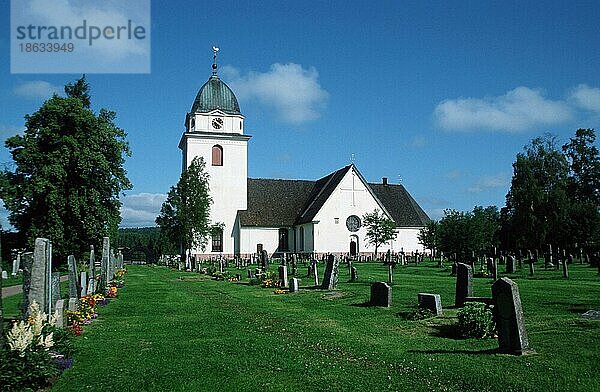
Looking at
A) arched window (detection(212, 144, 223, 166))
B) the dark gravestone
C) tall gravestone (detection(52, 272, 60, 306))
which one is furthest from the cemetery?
arched window (detection(212, 144, 223, 166))

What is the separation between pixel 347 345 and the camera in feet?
39.4

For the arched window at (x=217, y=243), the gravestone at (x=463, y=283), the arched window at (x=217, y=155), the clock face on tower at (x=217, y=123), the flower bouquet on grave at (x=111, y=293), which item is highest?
the clock face on tower at (x=217, y=123)

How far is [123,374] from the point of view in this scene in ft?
32.8

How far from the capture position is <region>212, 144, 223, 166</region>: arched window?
2677 inches

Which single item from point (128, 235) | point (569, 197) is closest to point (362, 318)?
point (569, 197)

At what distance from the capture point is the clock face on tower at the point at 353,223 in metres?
66.2

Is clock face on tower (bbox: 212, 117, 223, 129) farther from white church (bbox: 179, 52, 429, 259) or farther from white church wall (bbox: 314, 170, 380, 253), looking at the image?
white church wall (bbox: 314, 170, 380, 253)

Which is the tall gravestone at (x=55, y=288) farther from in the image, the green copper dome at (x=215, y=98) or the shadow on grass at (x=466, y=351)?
the green copper dome at (x=215, y=98)

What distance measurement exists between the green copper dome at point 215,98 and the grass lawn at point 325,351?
167ft

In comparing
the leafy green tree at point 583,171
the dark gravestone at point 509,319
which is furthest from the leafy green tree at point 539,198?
the dark gravestone at point 509,319

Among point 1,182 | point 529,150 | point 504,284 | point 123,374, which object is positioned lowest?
point 123,374

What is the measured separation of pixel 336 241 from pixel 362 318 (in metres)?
50.1

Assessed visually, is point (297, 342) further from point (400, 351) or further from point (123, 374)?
point (123, 374)

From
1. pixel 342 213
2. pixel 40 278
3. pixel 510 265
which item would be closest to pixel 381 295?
pixel 40 278
